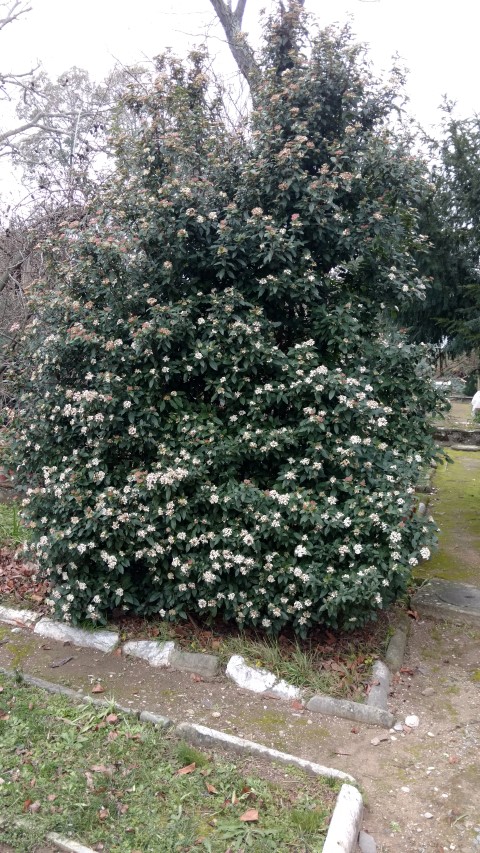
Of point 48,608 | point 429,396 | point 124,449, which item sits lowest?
point 48,608

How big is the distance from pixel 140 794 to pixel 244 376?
93.8 inches

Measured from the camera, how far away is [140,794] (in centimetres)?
279

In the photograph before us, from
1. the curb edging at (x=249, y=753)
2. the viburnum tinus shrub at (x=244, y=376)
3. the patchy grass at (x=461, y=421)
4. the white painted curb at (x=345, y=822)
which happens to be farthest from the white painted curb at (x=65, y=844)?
the patchy grass at (x=461, y=421)

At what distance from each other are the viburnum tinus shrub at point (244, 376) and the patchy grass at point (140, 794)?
977 millimetres

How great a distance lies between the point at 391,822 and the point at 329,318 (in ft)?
9.22

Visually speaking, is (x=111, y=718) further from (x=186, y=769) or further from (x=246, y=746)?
(x=246, y=746)

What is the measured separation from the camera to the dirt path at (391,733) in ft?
9.04

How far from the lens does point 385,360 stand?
4320 mm

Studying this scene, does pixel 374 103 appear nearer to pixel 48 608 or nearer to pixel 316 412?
pixel 316 412

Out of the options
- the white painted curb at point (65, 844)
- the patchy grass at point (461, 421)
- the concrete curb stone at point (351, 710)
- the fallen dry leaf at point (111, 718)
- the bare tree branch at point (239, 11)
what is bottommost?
the patchy grass at point (461, 421)

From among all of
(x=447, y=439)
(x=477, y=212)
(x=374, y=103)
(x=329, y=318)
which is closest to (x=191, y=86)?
(x=374, y=103)

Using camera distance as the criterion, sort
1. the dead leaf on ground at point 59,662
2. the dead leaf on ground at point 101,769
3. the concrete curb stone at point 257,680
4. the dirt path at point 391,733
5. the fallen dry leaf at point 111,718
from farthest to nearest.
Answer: the dead leaf on ground at point 59,662
the concrete curb stone at point 257,680
the fallen dry leaf at point 111,718
the dead leaf on ground at point 101,769
the dirt path at point 391,733

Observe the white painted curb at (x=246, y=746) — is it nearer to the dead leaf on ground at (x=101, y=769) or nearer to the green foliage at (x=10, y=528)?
the dead leaf on ground at (x=101, y=769)

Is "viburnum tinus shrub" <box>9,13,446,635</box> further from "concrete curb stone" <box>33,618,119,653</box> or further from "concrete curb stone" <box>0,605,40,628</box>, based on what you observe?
"concrete curb stone" <box>0,605,40,628</box>
